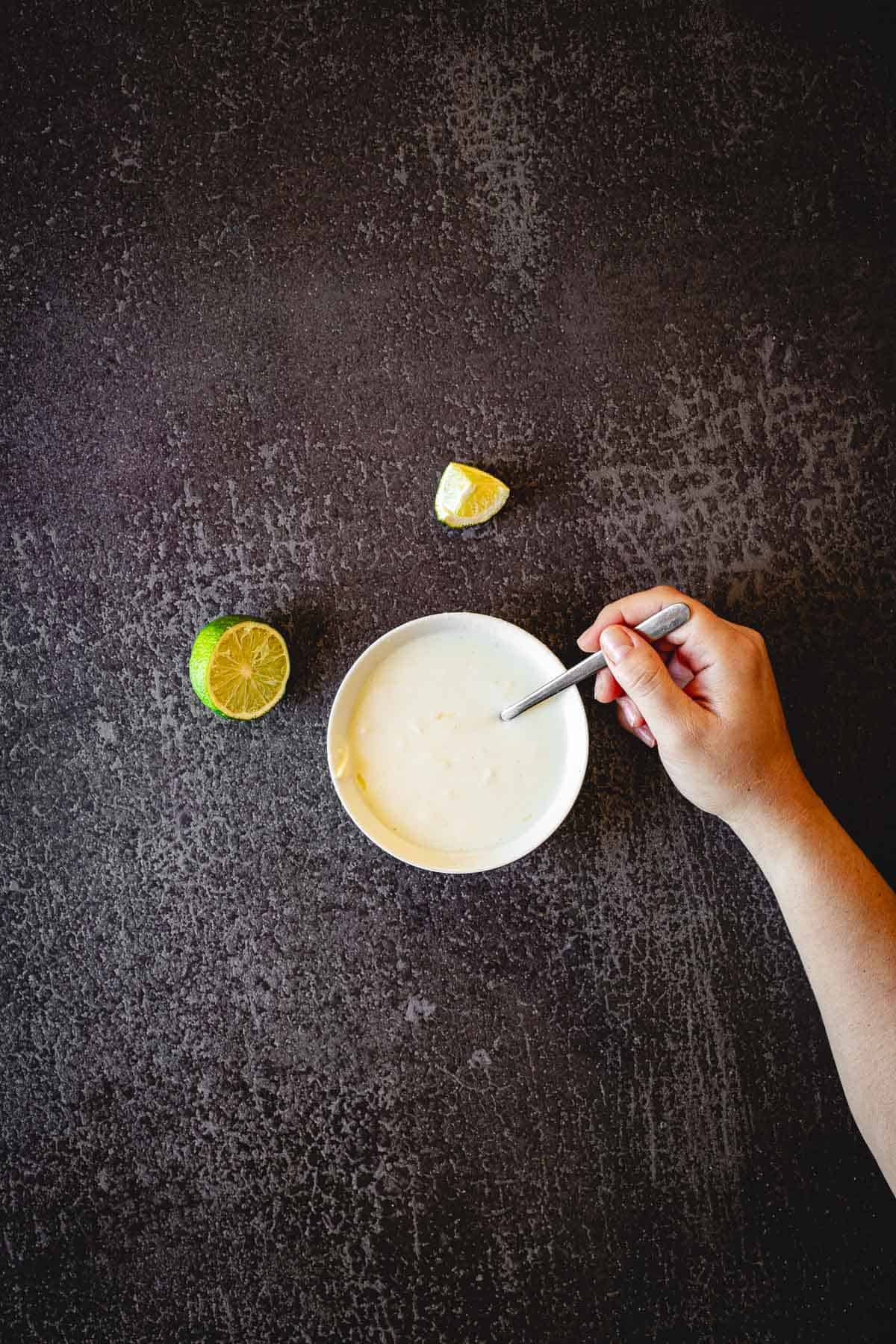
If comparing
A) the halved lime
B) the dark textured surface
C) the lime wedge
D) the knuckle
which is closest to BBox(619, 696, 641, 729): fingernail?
the dark textured surface

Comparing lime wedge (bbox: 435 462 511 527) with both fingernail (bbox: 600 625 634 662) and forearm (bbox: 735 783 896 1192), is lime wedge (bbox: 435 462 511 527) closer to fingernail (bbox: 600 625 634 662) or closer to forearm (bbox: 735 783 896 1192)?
fingernail (bbox: 600 625 634 662)

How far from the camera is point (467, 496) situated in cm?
144

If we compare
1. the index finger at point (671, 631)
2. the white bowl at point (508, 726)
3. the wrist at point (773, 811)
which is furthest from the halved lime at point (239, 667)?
the wrist at point (773, 811)

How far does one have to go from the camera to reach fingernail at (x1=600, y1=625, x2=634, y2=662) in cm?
130

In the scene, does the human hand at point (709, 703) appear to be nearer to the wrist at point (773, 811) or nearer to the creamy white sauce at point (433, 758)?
the wrist at point (773, 811)

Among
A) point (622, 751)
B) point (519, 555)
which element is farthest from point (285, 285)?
point (622, 751)

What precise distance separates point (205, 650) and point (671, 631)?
0.73m

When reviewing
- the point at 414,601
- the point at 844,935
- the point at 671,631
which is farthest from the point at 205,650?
the point at 844,935

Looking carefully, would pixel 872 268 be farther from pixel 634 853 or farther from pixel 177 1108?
pixel 177 1108

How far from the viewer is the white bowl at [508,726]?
1381mm

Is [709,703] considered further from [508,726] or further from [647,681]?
[508,726]

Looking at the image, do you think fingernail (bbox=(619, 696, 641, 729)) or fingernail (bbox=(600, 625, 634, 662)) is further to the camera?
fingernail (bbox=(619, 696, 641, 729))

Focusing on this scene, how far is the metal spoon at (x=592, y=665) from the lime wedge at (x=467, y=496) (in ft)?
1.01

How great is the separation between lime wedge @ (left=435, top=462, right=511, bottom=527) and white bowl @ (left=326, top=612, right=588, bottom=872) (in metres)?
0.17
